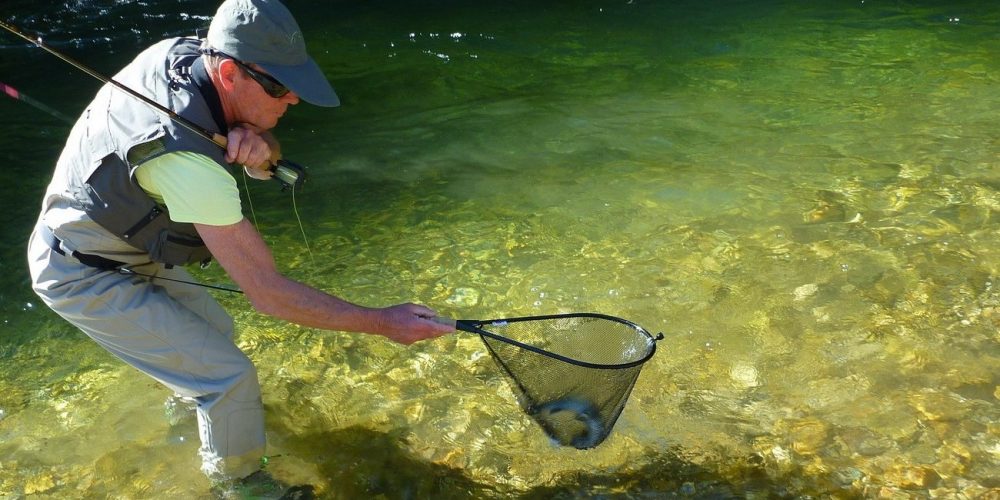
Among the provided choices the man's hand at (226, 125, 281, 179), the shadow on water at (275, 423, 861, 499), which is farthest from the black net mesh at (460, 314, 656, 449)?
the man's hand at (226, 125, 281, 179)

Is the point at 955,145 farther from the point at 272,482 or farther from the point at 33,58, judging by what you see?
the point at 33,58

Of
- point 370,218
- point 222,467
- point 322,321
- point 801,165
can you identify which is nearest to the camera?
point 322,321

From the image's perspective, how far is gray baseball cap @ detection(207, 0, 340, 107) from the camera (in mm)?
3223

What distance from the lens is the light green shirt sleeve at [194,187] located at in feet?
10.3

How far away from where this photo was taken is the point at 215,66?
10.9ft

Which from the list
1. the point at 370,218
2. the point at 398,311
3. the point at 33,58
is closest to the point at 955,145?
the point at 370,218

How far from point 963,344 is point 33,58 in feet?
34.1

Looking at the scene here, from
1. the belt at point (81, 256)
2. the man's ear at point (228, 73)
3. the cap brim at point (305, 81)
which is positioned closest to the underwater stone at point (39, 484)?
the belt at point (81, 256)

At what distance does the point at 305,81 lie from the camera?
3332 mm

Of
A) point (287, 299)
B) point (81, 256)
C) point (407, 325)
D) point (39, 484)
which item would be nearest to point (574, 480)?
point (407, 325)

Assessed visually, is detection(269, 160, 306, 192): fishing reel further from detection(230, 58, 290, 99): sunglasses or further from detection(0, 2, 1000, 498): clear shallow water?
detection(0, 2, 1000, 498): clear shallow water

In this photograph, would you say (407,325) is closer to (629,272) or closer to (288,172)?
(288,172)

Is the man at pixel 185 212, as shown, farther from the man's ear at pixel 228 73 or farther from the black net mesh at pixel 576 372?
the black net mesh at pixel 576 372

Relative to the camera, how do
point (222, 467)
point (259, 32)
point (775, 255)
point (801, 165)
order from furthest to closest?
point (801, 165) → point (775, 255) → point (222, 467) → point (259, 32)
